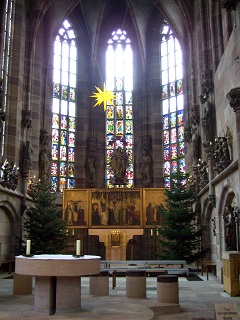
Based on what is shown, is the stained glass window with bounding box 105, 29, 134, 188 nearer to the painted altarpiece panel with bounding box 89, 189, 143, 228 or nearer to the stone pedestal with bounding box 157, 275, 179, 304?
the painted altarpiece panel with bounding box 89, 189, 143, 228

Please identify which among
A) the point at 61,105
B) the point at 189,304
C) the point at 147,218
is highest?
the point at 61,105

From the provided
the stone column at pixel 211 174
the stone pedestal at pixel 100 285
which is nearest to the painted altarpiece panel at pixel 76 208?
the stone column at pixel 211 174

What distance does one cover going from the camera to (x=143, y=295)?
11.2 metres

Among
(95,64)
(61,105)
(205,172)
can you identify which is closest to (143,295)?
(205,172)

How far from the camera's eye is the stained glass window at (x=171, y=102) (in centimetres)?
2988

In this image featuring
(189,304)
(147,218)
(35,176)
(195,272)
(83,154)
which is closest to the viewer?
(189,304)

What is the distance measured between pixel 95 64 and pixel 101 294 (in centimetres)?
2405

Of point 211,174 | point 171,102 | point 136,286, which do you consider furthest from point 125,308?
point 171,102

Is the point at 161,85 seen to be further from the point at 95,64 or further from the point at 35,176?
the point at 35,176

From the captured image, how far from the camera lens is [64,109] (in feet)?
102

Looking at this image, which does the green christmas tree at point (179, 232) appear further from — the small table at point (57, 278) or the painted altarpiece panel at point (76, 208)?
the small table at point (57, 278)

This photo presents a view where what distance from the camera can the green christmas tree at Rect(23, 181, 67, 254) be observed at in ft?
67.7

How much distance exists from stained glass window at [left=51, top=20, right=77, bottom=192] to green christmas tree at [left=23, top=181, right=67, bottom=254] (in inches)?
291

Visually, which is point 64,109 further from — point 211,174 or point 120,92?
point 211,174
